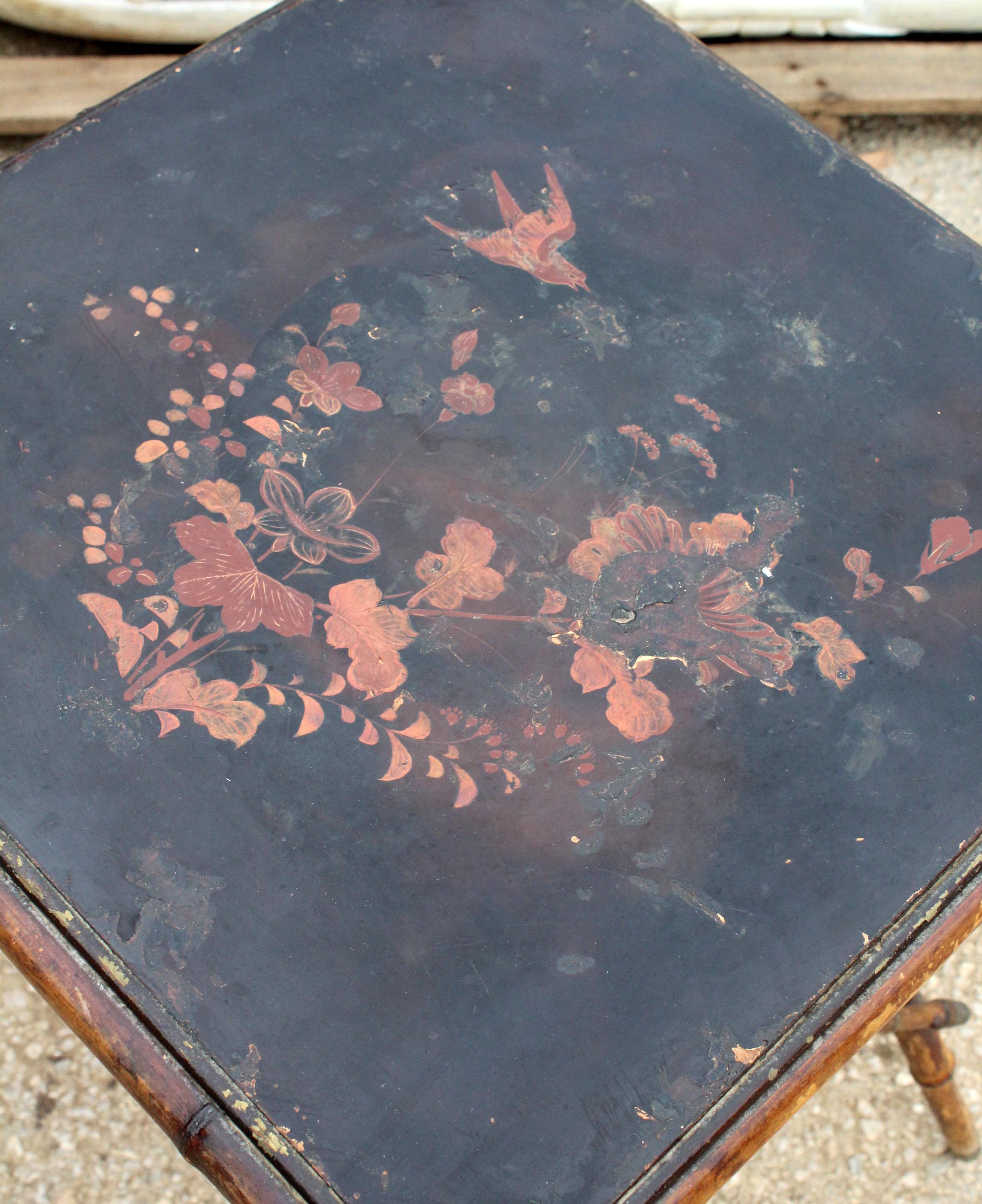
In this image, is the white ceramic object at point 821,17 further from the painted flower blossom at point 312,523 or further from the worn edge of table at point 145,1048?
the worn edge of table at point 145,1048

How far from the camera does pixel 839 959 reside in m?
0.71

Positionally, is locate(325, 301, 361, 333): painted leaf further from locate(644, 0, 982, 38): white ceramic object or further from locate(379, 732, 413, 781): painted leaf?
locate(644, 0, 982, 38): white ceramic object

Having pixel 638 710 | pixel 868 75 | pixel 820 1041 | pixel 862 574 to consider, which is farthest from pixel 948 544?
pixel 868 75

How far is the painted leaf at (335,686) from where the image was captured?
77 centimetres

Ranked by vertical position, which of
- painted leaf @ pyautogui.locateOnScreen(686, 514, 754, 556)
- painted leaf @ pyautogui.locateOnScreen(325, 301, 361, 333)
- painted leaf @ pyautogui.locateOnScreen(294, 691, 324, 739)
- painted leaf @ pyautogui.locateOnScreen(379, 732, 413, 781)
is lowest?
painted leaf @ pyautogui.locateOnScreen(686, 514, 754, 556)

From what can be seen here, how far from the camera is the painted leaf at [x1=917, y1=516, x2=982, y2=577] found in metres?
0.85

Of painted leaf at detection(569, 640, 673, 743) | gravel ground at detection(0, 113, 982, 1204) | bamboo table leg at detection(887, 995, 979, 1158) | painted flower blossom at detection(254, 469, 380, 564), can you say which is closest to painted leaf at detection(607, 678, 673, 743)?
painted leaf at detection(569, 640, 673, 743)

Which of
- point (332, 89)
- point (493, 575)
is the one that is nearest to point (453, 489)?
point (493, 575)

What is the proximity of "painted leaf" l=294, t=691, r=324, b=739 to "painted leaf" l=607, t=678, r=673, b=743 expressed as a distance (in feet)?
0.68

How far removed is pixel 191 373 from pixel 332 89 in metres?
0.36

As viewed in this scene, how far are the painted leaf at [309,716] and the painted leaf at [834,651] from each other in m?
0.36

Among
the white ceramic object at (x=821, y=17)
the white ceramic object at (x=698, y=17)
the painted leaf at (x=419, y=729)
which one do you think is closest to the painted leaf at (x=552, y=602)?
the painted leaf at (x=419, y=729)

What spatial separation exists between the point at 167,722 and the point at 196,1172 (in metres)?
0.73

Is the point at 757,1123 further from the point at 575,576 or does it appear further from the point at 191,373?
the point at 191,373
